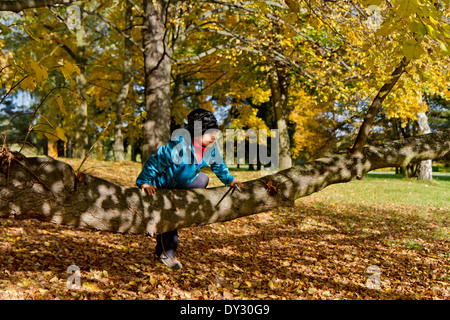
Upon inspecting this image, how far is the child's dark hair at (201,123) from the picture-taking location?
9.25 ft

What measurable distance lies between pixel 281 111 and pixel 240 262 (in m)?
11.2

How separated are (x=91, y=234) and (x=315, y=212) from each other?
18.3 feet

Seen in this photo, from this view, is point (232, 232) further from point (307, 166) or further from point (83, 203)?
point (83, 203)

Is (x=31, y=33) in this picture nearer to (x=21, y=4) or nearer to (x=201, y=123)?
(x=21, y=4)

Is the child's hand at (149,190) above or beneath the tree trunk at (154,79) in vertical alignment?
beneath

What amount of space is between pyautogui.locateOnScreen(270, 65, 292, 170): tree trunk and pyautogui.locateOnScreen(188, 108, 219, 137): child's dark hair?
11.8 metres

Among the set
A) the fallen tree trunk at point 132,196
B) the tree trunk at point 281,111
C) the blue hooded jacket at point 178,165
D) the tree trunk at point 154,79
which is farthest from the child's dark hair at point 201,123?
the tree trunk at point 281,111

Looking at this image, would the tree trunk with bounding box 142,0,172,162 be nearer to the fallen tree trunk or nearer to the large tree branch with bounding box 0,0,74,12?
the large tree branch with bounding box 0,0,74,12

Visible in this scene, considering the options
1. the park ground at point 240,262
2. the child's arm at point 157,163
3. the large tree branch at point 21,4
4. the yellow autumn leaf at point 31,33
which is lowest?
the park ground at point 240,262

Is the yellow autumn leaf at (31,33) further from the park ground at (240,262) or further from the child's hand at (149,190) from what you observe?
the child's hand at (149,190)

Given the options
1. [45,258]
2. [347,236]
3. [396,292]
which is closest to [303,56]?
[347,236]

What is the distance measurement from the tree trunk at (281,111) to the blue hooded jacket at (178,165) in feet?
38.3

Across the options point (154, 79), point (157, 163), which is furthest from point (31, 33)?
point (154, 79)
